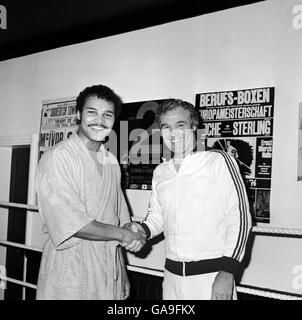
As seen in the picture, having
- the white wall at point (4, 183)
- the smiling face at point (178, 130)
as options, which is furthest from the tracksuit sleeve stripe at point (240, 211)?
the white wall at point (4, 183)

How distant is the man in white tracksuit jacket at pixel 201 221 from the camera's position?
1458 mm

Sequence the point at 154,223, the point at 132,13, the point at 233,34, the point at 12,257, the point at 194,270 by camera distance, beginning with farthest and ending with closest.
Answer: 1. the point at 12,257
2. the point at 132,13
3. the point at 233,34
4. the point at 154,223
5. the point at 194,270

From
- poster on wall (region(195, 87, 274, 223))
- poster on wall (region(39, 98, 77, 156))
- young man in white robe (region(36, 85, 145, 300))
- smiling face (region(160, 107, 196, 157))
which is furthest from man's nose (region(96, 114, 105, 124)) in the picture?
poster on wall (region(39, 98, 77, 156))

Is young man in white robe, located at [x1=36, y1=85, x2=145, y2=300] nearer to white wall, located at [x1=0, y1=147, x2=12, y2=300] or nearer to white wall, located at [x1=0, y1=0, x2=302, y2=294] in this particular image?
white wall, located at [x1=0, y1=0, x2=302, y2=294]

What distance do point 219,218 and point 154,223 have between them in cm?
38

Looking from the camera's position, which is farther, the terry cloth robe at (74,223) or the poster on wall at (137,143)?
the poster on wall at (137,143)

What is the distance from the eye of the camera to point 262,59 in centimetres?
238

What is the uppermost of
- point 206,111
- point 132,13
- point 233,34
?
point 132,13

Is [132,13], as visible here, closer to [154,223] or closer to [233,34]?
[233,34]

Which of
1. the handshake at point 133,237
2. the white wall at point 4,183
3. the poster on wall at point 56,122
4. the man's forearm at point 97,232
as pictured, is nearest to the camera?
the man's forearm at point 97,232

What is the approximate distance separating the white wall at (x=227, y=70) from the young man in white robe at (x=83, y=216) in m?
0.98

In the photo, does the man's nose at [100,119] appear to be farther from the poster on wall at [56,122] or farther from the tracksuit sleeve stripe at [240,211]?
the poster on wall at [56,122]

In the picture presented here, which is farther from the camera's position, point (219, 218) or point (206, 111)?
point (206, 111)
